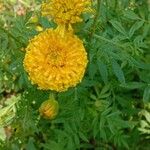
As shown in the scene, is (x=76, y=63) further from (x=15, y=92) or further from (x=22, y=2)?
(x=22, y=2)

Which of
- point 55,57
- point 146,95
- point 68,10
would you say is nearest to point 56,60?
point 55,57

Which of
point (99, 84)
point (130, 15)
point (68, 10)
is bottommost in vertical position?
point (99, 84)

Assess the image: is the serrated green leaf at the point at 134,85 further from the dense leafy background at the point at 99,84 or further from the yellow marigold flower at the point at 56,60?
the yellow marigold flower at the point at 56,60

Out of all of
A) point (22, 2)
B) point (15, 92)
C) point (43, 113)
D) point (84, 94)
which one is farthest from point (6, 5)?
point (43, 113)

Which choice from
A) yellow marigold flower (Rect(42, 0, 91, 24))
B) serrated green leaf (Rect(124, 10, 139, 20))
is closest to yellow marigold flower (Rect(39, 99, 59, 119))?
yellow marigold flower (Rect(42, 0, 91, 24))

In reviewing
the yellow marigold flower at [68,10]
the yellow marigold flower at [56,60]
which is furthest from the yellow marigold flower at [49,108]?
the yellow marigold flower at [68,10]

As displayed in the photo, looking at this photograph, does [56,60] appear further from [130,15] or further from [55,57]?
[130,15]
